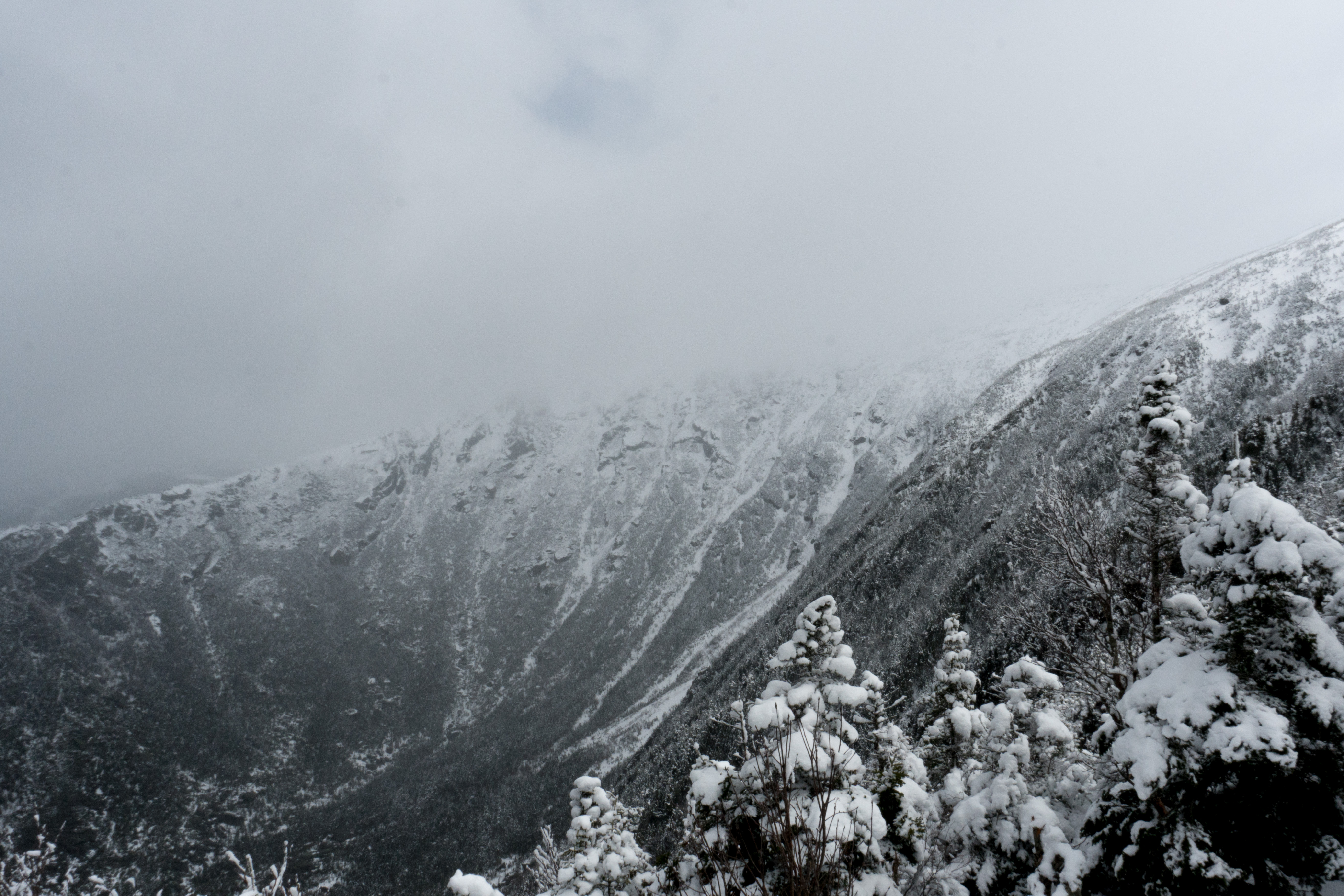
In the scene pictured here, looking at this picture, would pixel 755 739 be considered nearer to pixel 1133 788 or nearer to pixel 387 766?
pixel 1133 788

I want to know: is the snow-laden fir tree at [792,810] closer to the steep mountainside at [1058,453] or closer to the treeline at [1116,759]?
the treeline at [1116,759]

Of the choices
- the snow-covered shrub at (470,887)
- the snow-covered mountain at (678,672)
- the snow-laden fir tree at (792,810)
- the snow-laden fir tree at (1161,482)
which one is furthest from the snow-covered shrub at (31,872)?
the snow-laden fir tree at (1161,482)

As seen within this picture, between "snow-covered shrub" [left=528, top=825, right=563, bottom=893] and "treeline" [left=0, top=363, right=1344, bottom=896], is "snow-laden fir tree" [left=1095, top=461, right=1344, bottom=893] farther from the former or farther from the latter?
"snow-covered shrub" [left=528, top=825, right=563, bottom=893]

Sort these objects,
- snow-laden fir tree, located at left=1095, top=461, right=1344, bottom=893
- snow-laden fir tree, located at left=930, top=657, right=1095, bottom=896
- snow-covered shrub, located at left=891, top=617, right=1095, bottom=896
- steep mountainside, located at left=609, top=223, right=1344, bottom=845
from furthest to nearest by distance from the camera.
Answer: steep mountainside, located at left=609, top=223, right=1344, bottom=845 < snow-covered shrub, located at left=891, top=617, right=1095, bottom=896 < snow-laden fir tree, located at left=930, top=657, right=1095, bottom=896 < snow-laden fir tree, located at left=1095, top=461, right=1344, bottom=893

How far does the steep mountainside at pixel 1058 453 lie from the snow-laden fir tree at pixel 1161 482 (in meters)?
0.94

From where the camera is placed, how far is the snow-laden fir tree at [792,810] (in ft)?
21.2

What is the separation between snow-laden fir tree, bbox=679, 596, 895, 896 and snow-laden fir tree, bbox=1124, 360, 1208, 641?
7329 mm

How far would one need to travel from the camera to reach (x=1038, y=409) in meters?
66.1

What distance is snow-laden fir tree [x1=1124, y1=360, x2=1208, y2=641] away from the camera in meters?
11.1

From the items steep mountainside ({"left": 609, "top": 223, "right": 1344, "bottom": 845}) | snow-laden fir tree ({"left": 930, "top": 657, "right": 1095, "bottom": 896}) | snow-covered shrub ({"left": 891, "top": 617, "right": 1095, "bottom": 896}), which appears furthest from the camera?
steep mountainside ({"left": 609, "top": 223, "right": 1344, "bottom": 845})

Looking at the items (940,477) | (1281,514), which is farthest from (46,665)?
(1281,514)

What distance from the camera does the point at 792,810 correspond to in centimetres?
834

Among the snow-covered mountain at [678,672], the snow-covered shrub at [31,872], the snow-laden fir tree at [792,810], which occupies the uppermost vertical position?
the snow-covered shrub at [31,872]

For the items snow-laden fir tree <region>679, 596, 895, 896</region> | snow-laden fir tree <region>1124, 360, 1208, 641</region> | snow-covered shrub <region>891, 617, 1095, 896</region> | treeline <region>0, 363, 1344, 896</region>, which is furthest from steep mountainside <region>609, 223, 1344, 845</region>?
snow-covered shrub <region>891, 617, 1095, 896</region>
